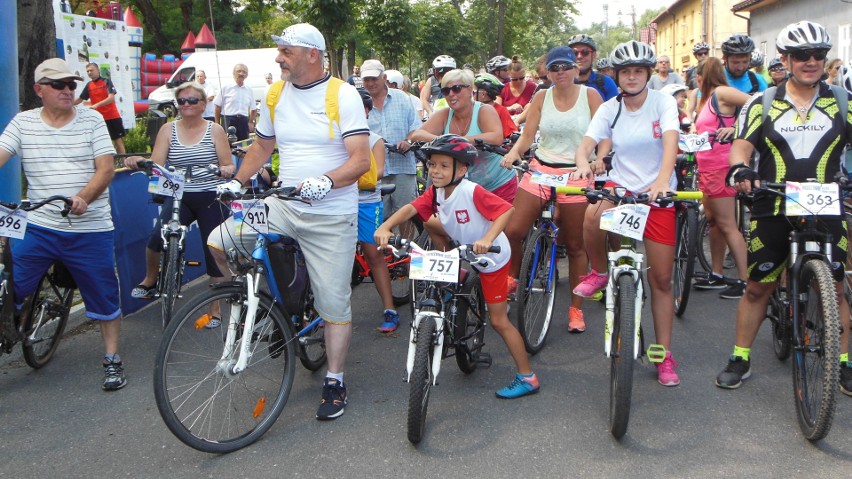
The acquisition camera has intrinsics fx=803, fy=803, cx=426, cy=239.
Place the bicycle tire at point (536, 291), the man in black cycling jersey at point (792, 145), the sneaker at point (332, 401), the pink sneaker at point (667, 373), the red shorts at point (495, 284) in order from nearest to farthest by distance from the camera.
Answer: the man in black cycling jersey at point (792, 145), the sneaker at point (332, 401), the red shorts at point (495, 284), the pink sneaker at point (667, 373), the bicycle tire at point (536, 291)

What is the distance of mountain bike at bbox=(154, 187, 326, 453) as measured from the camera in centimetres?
386

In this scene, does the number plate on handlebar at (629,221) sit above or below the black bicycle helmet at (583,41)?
below

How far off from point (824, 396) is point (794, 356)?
1.51 feet

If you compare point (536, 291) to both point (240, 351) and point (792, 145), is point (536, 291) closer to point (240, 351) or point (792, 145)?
point (792, 145)

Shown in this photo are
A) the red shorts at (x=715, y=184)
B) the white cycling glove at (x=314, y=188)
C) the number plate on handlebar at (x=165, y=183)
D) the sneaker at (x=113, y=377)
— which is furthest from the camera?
the red shorts at (x=715, y=184)

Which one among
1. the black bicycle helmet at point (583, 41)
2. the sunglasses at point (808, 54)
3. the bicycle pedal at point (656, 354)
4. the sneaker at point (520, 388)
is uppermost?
the black bicycle helmet at point (583, 41)

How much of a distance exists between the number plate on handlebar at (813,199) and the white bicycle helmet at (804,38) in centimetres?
70

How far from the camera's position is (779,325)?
4688mm

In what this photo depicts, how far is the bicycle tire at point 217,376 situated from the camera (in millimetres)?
3809

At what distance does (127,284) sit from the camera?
6770 mm

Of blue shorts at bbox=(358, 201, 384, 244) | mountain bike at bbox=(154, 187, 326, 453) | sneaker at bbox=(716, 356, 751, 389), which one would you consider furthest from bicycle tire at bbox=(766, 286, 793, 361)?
blue shorts at bbox=(358, 201, 384, 244)

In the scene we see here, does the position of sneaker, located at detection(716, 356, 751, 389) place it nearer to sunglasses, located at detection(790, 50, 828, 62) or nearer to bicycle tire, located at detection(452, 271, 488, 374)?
bicycle tire, located at detection(452, 271, 488, 374)

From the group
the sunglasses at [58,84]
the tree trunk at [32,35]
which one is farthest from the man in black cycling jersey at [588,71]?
the tree trunk at [32,35]

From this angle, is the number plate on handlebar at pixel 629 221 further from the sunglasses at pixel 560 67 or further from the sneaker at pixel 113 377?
the sneaker at pixel 113 377
